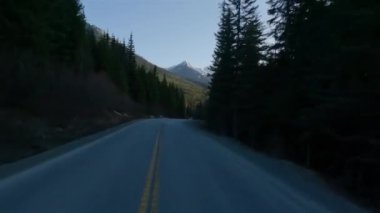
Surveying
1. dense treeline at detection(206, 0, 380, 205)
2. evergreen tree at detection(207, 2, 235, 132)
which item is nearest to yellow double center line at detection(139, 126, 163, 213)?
dense treeline at detection(206, 0, 380, 205)

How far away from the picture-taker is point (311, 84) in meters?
29.4

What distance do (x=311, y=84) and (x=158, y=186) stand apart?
16.9 metres

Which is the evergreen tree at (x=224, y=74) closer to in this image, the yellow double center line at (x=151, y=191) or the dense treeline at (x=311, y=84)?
the dense treeline at (x=311, y=84)

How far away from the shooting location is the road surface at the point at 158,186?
11398 millimetres

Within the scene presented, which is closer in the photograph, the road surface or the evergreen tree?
the road surface

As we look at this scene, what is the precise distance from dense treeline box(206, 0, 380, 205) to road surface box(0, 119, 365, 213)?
364 cm

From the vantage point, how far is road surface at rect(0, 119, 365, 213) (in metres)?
11.4

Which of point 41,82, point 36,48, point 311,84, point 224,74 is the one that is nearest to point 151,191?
point 311,84

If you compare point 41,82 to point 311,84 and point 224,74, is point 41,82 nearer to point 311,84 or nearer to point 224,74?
point 311,84

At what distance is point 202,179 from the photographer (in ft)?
53.1

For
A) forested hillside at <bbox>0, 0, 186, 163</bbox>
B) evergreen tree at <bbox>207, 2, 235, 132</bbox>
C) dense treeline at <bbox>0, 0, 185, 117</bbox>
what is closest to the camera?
forested hillside at <bbox>0, 0, 186, 163</bbox>

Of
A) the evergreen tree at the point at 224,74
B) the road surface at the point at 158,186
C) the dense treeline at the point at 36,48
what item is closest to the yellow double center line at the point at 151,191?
the road surface at the point at 158,186

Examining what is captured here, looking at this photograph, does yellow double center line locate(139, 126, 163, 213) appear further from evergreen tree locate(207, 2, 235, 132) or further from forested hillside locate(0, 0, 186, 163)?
evergreen tree locate(207, 2, 235, 132)

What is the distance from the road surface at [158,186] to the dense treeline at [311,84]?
3638 mm
